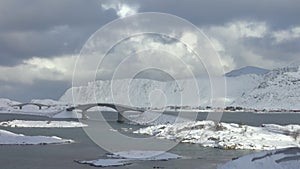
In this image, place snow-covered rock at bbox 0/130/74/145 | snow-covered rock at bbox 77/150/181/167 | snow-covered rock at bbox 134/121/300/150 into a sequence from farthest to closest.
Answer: snow-covered rock at bbox 0/130/74/145 < snow-covered rock at bbox 134/121/300/150 < snow-covered rock at bbox 77/150/181/167

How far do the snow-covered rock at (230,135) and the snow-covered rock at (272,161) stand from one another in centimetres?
2952

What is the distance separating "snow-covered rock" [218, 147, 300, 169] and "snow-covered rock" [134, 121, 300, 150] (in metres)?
29.5

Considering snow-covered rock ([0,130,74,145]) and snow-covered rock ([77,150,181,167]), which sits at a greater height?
snow-covered rock ([0,130,74,145])

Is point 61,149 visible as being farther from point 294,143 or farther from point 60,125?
point 60,125

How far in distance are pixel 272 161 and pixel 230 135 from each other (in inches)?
1664

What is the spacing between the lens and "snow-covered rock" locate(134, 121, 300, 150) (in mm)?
68750

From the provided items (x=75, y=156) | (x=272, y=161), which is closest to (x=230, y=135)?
(x=75, y=156)

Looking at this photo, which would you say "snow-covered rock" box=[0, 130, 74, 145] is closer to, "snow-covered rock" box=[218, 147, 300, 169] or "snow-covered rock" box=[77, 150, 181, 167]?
"snow-covered rock" box=[77, 150, 181, 167]

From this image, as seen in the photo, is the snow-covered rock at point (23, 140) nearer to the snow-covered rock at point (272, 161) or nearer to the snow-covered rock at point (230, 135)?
the snow-covered rock at point (230, 135)

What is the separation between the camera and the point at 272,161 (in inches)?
1388

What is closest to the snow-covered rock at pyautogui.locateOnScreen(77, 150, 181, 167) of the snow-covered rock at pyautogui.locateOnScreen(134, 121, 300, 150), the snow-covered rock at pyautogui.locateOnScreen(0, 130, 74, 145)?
the snow-covered rock at pyautogui.locateOnScreen(134, 121, 300, 150)

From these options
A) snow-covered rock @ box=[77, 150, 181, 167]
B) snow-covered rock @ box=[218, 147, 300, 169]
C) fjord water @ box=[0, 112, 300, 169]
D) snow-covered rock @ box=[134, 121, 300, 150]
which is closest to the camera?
snow-covered rock @ box=[218, 147, 300, 169]

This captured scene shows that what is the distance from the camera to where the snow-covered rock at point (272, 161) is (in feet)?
112

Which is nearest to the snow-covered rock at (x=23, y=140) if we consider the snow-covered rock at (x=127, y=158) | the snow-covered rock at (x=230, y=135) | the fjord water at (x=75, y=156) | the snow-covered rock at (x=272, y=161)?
the fjord water at (x=75, y=156)
